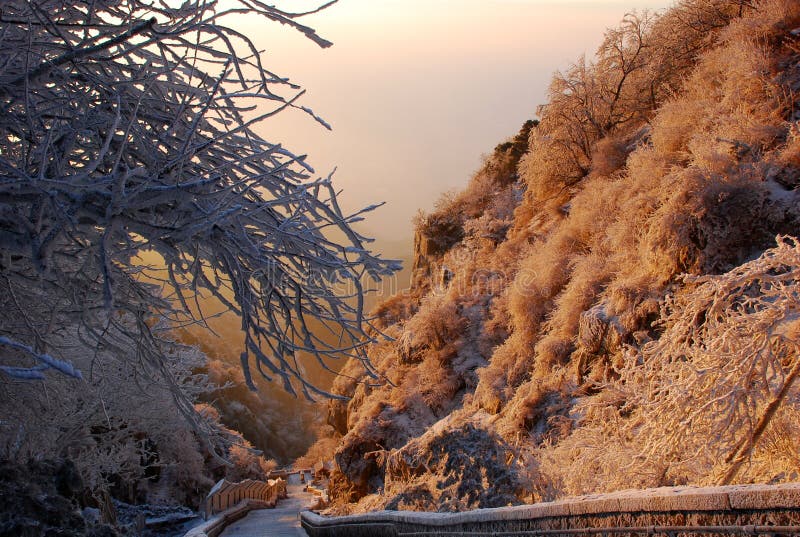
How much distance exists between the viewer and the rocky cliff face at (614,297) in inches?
259

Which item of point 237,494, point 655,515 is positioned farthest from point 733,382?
point 237,494

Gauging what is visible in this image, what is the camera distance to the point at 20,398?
6.06 m

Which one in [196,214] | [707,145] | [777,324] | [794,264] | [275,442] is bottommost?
[275,442]

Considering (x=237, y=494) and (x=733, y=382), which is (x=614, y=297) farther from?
(x=237, y=494)

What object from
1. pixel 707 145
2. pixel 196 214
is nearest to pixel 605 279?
pixel 707 145

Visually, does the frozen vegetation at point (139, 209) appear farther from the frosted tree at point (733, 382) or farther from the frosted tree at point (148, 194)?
the frosted tree at point (733, 382)

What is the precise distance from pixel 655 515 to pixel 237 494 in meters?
21.5

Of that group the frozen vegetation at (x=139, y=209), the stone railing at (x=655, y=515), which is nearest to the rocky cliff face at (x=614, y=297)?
the frozen vegetation at (x=139, y=209)

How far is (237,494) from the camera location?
23.3 meters

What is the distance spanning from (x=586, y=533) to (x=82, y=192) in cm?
386

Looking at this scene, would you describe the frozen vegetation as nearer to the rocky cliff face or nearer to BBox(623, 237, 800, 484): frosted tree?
the rocky cliff face

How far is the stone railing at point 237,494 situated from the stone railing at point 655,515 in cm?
1327

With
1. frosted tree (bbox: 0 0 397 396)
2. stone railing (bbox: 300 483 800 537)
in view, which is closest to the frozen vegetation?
frosted tree (bbox: 0 0 397 396)

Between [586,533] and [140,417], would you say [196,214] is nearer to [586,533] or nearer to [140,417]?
[586,533]
